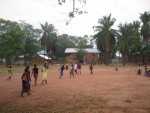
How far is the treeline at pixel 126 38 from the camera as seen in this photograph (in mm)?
59781

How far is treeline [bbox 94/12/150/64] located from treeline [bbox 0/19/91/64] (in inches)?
350

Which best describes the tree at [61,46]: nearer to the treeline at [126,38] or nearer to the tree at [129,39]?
the treeline at [126,38]

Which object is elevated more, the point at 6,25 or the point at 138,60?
the point at 6,25

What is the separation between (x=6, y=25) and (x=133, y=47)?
1189 inches

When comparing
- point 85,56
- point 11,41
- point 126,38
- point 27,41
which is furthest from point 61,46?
point 11,41

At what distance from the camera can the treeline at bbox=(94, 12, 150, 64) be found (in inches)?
2354

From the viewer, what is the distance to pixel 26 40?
2441 inches

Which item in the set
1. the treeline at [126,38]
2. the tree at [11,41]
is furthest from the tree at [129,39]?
the tree at [11,41]

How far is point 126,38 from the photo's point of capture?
62375mm

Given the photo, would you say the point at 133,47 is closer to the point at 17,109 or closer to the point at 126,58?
the point at 126,58

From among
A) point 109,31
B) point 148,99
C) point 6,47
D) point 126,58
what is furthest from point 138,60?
point 148,99

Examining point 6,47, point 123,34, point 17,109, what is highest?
point 123,34

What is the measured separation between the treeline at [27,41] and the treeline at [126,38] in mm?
8888

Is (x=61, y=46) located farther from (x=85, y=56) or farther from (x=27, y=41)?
(x=27, y=41)
